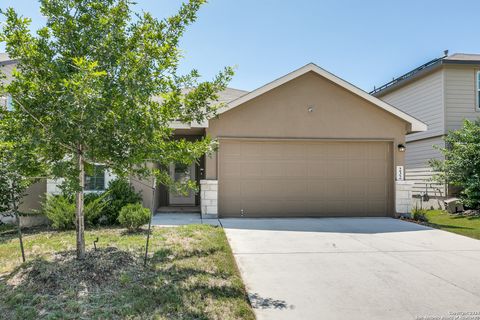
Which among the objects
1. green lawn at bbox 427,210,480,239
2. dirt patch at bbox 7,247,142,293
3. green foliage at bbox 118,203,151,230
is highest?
green foliage at bbox 118,203,151,230

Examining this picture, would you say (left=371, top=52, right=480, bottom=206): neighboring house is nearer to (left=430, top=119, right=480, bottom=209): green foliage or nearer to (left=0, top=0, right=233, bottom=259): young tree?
(left=430, top=119, right=480, bottom=209): green foliage

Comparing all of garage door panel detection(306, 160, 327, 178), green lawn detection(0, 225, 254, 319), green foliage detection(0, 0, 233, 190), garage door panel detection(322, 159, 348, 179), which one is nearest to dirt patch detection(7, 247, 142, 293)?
green lawn detection(0, 225, 254, 319)

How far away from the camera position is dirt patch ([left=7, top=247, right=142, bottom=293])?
4281 millimetres

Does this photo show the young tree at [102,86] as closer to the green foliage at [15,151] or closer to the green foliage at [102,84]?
the green foliage at [102,84]

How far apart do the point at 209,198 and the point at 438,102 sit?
9.86 metres

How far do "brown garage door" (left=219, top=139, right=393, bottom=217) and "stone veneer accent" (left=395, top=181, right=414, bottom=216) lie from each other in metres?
0.24

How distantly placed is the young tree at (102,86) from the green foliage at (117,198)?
394 centimetres

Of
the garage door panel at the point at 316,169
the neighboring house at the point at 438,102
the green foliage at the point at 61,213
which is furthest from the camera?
the neighboring house at the point at 438,102

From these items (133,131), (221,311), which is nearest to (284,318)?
(221,311)

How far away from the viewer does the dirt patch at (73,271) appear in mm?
→ 4281

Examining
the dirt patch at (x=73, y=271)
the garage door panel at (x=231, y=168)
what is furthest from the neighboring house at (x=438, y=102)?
the dirt patch at (x=73, y=271)

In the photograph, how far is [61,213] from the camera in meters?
8.02

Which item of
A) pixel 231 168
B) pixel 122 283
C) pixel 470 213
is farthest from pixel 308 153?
pixel 122 283

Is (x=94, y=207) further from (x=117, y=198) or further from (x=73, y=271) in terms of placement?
(x=73, y=271)
